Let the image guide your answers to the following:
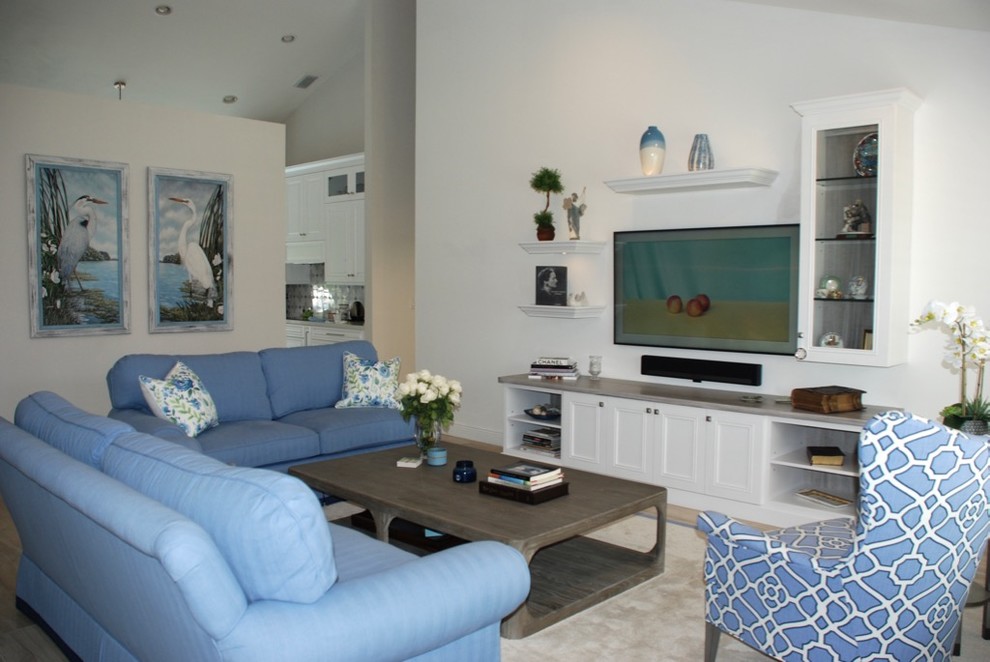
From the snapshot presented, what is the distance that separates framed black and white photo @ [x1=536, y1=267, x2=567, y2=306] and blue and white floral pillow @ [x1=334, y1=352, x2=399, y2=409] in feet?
4.48

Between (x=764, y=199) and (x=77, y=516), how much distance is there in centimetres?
414

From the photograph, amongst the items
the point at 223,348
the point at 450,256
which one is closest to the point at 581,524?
the point at 450,256

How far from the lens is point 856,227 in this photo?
4305 millimetres

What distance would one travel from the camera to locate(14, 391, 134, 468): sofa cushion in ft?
8.43

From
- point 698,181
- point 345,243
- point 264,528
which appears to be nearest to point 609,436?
point 698,181

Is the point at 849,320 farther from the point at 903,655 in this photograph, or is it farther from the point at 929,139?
the point at 903,655

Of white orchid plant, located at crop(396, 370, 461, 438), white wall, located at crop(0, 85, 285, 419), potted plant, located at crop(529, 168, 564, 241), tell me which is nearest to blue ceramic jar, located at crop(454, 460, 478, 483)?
white orchid plant, located at crop(396, 370, 461, 438)

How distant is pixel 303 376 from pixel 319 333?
13.9 feet

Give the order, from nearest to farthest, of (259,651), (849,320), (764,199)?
(259,651)
(849,320)
(764,199)

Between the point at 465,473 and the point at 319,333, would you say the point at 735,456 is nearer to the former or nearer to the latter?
the point at 465,473

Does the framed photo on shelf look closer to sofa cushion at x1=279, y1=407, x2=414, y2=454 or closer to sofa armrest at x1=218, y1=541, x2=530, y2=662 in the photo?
sofa cushion at x1=279, y1=407, x2=414, y2=454

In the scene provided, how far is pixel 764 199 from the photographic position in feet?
16.3

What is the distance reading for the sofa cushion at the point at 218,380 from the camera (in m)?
4.59

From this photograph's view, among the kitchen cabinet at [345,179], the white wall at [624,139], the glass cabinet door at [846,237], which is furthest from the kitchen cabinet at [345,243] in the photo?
the glass cabinet door at [846,237]
